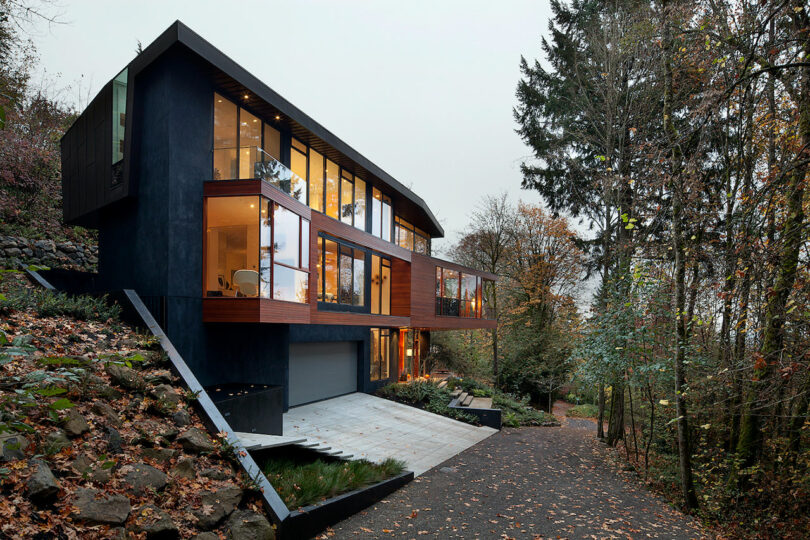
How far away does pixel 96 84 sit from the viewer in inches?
972

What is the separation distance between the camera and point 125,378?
620 cm

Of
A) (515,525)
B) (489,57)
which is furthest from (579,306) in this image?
(489,57)

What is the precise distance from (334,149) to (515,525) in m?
11.4

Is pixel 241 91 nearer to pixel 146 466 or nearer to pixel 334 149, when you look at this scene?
pixel 334 149

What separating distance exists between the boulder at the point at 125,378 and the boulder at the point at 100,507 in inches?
85.4

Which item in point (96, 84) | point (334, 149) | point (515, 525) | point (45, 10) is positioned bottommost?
point (515, 525)

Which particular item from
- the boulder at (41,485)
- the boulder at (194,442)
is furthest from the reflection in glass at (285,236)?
the boulder at (41,485)

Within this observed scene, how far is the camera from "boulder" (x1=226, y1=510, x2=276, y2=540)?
16.4 feet

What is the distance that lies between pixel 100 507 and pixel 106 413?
1.53 meters

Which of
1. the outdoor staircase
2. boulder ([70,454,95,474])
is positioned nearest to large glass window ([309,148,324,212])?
the outdoor staircase

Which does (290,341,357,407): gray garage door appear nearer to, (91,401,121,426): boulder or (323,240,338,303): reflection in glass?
(323,240,338,303): reflection in glass

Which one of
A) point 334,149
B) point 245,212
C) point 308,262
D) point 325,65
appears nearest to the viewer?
point 245,212

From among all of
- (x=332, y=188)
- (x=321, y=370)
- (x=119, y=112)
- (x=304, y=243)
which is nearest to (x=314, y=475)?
(x=304, y=243)

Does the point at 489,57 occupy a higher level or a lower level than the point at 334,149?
higher
